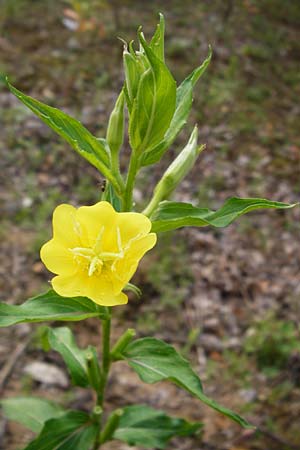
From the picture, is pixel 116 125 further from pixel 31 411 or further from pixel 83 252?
pixel 31 411

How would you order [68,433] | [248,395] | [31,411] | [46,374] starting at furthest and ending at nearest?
[248,395] → [46,374] → [31,411] → [68,433]

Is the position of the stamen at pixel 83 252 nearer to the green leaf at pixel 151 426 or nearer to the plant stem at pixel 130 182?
the plant stem at pixel 130 182

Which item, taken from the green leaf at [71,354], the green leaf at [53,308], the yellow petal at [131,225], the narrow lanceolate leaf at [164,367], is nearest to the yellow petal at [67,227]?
the yellow petal at [131,225]

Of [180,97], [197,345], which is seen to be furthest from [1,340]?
[180,97]

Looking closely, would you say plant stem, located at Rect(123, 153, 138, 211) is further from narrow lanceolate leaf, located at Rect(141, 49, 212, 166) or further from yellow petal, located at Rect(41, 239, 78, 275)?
yellow petal, located at Rect(41, 239, 78, 275)

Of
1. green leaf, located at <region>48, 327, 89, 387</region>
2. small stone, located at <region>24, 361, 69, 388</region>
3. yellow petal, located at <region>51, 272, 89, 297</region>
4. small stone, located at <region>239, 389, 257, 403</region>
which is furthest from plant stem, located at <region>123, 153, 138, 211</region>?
small stone, located at <region>239, 389, 257, 403</region>

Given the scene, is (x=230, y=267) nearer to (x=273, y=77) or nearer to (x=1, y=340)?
(x=1, y=340)

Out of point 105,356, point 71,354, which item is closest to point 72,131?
point 105,356
